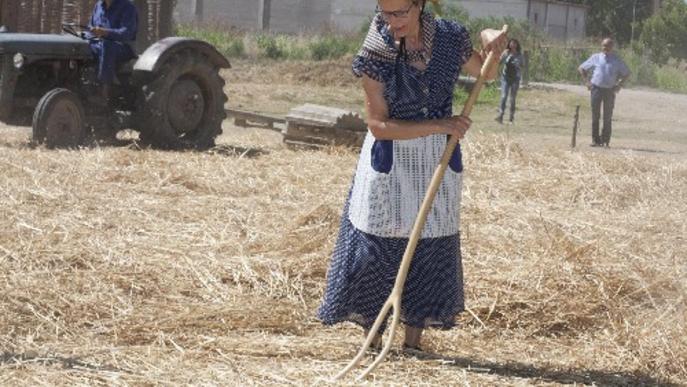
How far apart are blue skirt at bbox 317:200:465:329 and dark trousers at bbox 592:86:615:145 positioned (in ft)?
46.7

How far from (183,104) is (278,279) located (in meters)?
7.07

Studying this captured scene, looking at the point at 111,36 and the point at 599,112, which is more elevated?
the point at 111,36

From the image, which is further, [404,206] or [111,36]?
[111,36]

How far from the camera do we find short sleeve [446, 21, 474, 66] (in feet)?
17.0

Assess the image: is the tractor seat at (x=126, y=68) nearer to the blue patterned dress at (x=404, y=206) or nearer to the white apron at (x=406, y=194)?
the blue patterned dress at (x=404, y=206)

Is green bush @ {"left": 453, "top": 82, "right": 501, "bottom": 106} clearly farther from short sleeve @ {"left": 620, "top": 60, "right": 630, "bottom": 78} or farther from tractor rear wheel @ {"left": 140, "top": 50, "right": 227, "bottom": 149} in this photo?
tractor rear wheel @ {"left": 140, "top": 50, "right": 227, "bottom": 149}

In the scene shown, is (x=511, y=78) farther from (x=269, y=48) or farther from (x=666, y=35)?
(x=666, y=35)

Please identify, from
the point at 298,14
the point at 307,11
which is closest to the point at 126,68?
the point at 298,14

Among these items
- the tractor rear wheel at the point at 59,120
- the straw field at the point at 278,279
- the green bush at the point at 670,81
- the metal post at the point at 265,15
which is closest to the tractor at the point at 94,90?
the tractor rear wheel at the point at 59,120

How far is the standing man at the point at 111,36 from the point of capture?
1212 centimetres

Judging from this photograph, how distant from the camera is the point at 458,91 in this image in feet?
93.0

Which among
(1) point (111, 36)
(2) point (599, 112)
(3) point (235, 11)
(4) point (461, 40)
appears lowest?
(2) point (599, 112)

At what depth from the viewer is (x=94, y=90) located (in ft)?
41.6

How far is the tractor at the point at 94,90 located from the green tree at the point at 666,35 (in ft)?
143
